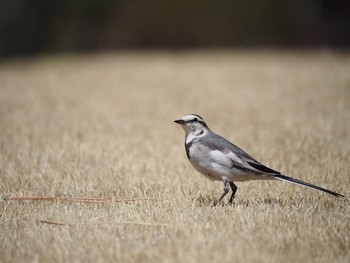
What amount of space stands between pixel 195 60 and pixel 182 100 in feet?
19.0

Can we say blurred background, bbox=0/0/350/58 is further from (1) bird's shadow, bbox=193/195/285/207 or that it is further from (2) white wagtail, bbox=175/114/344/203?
(2) white wagtail, bbox=175/114/344/203

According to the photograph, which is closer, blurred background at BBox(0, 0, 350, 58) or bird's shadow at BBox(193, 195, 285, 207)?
bird's shadow at BBox(193, 195, 285, 207)

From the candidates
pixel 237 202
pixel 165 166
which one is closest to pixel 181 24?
pixel 165 166

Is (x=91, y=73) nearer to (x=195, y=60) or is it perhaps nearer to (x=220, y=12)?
(x=195, y=60)

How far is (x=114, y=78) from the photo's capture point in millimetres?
13875

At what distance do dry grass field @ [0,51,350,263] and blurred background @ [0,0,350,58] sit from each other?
6037 millimetres

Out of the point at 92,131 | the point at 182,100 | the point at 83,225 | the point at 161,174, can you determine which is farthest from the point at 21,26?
the point at 83,225

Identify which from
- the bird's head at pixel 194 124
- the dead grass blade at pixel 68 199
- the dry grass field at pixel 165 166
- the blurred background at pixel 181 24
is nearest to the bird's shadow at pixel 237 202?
the dry grass field at pixel 165 166

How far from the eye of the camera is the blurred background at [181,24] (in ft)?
65.4

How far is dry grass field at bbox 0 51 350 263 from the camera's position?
3.94 meters

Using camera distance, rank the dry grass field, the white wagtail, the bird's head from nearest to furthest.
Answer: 1. the dry grass field
2. the white wagtail
3. the bird's head

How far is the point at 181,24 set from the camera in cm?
2012

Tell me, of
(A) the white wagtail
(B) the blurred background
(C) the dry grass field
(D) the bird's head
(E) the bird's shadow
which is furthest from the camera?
(B) the blurred background

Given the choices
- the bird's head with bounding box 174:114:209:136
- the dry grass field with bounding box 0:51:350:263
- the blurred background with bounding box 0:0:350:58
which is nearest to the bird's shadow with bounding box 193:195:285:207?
the dry grass field with bounding box 0:51:350:263
